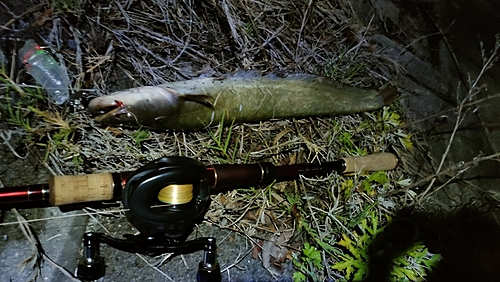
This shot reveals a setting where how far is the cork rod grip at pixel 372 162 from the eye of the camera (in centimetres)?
246

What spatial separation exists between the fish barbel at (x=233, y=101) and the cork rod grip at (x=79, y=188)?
0.31m

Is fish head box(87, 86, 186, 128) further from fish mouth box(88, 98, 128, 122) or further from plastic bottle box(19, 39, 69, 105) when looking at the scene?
plastic bottle box(19, 39, 69, 105)

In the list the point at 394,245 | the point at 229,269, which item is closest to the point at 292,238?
the point at 229,269

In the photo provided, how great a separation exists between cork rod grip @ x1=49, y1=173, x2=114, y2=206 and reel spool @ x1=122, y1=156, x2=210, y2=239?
14 cm

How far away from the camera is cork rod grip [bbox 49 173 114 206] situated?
1.74 m

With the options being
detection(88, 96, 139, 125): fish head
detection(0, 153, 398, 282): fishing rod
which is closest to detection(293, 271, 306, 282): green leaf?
detection(0, 153, 398, 282): fishing rod

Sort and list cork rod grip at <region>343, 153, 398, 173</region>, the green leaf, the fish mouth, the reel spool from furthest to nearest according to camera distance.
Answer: cork rod grip at <region>343, 153, 398, 173</region> < the green leaf < the fish mouth < the reel spool

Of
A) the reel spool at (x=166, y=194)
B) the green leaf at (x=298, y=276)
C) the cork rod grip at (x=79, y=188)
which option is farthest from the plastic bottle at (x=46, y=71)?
the green leaf at (x=298, y=276)

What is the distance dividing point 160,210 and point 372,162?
52.7 inches

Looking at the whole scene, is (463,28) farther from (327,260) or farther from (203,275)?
(203,275)

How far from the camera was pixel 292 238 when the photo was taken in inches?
96.3

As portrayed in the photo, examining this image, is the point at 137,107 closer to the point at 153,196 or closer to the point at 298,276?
the point at 153,196

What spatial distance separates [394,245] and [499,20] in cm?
162

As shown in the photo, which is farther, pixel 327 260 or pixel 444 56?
pixel 444 56
